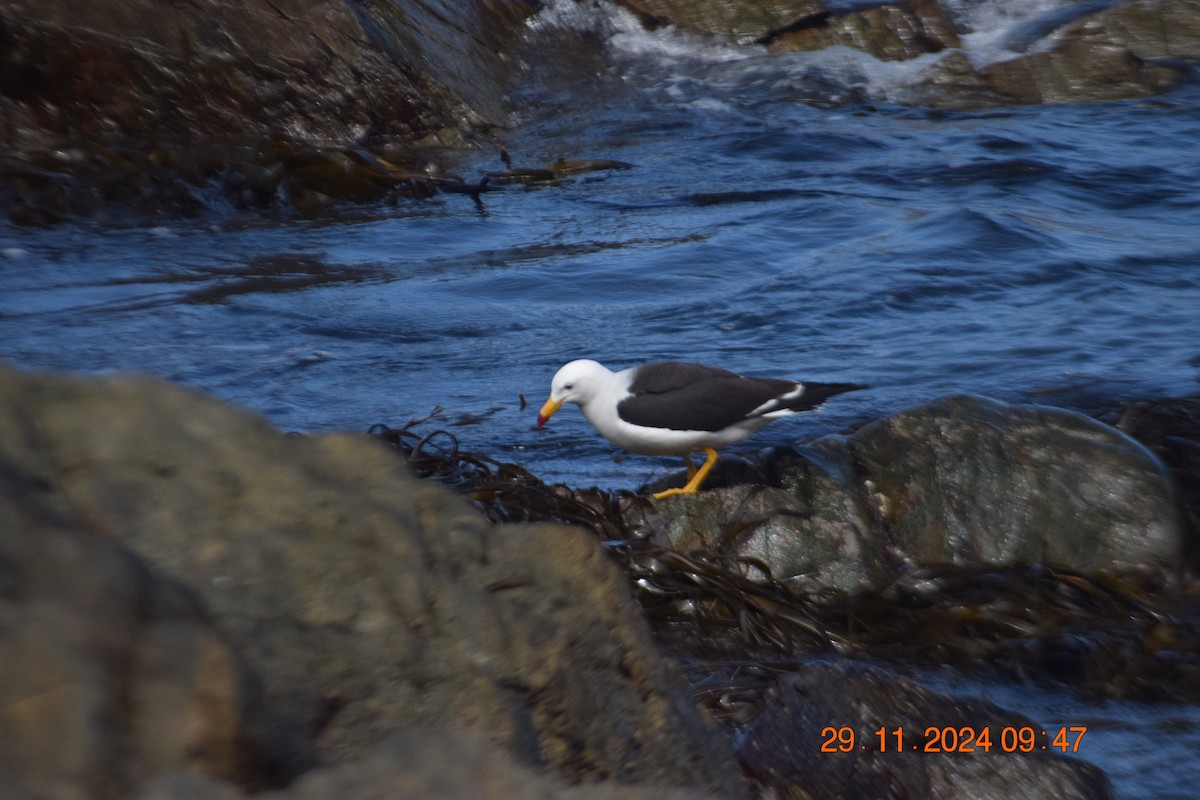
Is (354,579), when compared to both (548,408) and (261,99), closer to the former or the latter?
(548,408)

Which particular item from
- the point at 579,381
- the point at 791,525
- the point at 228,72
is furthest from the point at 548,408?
the point at 228,72

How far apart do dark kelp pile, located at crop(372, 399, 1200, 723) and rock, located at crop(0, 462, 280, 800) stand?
2.37 m

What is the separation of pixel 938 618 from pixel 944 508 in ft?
1.92

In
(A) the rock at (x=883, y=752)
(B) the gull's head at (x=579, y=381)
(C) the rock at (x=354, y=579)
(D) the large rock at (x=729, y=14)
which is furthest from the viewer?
(D) the large rock at (x=729, y=14)

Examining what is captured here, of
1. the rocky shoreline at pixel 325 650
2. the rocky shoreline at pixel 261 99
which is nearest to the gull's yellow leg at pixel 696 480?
the rocky shoreline at pixel 325 650

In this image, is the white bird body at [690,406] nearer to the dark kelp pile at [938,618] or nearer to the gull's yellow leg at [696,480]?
the gull's yellow leg at [696,480]

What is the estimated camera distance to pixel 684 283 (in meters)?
8.05

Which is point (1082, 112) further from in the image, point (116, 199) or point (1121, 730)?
point (1121, 730)

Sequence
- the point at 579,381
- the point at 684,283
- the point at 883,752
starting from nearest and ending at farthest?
1. the point at 883,752
2. the point at 579,381
3. the point at 684,283

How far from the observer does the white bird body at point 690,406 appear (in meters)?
4.87

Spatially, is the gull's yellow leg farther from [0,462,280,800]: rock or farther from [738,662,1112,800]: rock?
[0,462,280,800]: rock

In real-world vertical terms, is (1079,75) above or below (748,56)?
below

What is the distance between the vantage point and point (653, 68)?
46.4ft

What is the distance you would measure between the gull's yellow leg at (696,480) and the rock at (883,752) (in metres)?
1.61
